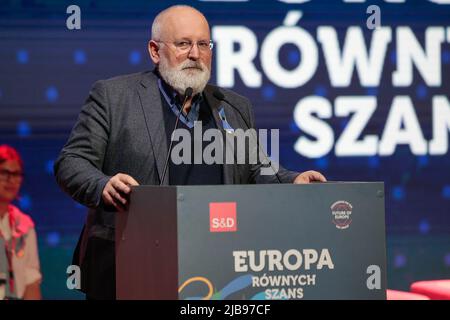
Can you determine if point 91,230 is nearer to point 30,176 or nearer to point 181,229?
point 181,229

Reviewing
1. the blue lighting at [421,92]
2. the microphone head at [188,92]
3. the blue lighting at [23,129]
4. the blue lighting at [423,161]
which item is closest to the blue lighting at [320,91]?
the blue lighting at [421,92]

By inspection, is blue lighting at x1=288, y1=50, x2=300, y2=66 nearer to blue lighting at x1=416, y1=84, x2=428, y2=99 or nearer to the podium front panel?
blue lighting at x1=416, y1=84, x2=428, y2=99

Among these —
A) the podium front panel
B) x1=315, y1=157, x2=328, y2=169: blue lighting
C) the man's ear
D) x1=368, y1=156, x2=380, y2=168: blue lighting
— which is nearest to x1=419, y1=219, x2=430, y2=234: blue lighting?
x1=368, y1=156, x2=380, y2=168: blue lighting

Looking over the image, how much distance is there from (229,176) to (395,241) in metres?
2.50

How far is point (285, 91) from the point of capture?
522 centimetres

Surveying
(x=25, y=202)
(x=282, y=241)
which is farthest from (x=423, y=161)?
(x=282, y=241)

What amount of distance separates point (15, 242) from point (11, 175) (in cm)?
40

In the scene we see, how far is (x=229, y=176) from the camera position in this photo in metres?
3.23

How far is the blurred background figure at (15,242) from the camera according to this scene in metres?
4.86

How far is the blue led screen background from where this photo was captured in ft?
16.3

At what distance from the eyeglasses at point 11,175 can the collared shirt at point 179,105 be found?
6.14 feet

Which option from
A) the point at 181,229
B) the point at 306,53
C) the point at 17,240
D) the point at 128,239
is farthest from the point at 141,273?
the point at 306,53

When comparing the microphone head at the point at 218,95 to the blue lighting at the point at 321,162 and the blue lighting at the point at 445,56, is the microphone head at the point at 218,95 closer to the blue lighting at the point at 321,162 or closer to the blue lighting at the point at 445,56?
the blue lighting at the point at 321,162
